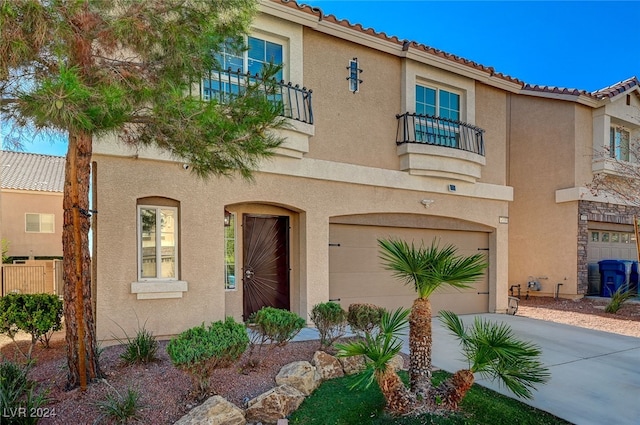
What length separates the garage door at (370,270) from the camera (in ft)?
→ 31.9

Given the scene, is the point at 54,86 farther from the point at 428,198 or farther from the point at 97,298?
the point at 428,198

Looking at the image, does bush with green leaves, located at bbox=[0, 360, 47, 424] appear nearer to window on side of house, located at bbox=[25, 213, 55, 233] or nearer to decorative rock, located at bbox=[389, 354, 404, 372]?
decorative rock, located at bbox=[389, 354, 404, 372]

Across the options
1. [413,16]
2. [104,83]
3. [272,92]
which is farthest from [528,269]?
[104,83]

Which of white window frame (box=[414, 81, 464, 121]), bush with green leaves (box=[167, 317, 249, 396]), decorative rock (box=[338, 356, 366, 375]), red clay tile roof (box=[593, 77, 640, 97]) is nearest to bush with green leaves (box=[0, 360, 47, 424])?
bush with green leaves (box=[167, 317, 249, 396])

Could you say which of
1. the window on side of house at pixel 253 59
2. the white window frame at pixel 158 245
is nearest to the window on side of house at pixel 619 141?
the window on side of house at pixel 253 59

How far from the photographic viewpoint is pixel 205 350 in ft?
14.6

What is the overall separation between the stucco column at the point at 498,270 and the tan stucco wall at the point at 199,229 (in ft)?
13.1

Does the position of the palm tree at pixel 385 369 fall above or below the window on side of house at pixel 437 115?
below

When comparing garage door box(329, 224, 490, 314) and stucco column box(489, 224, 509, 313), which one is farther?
stucco column box(489, 224, 509, 313)

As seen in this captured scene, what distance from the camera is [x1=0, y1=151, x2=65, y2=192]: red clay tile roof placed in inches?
842

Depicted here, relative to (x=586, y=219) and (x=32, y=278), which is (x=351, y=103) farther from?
(x=32, y=278)

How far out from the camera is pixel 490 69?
37.6ft

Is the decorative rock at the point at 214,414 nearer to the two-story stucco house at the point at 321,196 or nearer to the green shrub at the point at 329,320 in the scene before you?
the green shrub at the point at 329,320

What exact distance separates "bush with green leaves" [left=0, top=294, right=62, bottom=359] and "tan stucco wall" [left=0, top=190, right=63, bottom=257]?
1852cm
